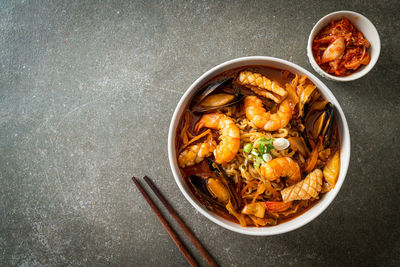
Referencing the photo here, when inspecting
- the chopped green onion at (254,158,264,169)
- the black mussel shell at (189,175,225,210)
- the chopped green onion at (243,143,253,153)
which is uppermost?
the chopped green onion at (243,143,253,153)

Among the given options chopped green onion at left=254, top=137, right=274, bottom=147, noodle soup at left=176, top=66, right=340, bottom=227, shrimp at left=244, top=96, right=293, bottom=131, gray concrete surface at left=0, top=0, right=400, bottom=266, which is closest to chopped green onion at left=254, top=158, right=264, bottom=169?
noodle soup at left=176, top=66, right=340, bottom=227

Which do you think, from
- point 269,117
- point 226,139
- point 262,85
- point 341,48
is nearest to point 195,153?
point 226,139

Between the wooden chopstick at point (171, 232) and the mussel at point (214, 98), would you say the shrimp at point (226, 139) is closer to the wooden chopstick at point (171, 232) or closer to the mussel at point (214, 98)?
the mussel at point (214, 98)

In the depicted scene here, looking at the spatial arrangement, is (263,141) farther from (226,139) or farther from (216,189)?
(216,189)

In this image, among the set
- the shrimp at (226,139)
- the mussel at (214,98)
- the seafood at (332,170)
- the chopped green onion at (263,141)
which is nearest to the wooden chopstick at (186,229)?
the shrimp at (226,139)

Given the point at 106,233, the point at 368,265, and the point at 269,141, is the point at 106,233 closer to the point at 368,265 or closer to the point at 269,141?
the point at 269,141

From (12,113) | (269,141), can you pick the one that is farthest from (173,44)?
(12,113)

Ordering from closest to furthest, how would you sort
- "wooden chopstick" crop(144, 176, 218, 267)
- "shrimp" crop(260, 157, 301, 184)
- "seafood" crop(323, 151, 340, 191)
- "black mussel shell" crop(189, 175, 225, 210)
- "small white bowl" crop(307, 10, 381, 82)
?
"shrimp" crop(260, 157, 301, 184) < "seafood" crop(323, 151, 340, 191) < "black mussel shell" crop(189, 175, 225, 210) < "small white bowl" crop(307, 10, 381, 82) < "wooden chopstick" crop(144, 176, 218, 267)

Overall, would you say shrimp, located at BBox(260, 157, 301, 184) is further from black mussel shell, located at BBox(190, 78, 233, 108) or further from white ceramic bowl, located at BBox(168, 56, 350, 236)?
black mussel shell, located at BBox(190, 78, 233, 108)
